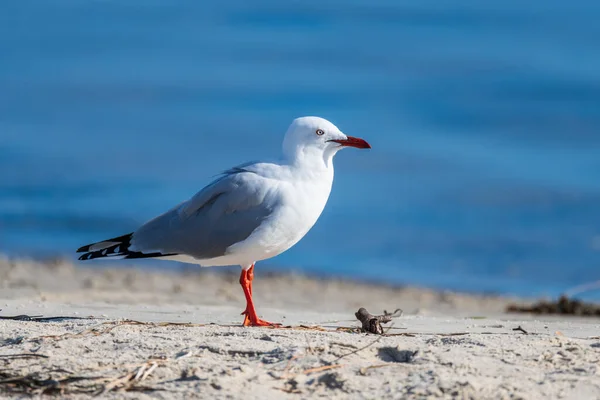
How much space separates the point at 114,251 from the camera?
6.55 metres

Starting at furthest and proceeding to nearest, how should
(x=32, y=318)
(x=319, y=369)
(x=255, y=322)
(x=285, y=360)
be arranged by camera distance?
(x=255, y=322) → (x=32, y=318) → (x=285, y=360) → (x=319, y=369)

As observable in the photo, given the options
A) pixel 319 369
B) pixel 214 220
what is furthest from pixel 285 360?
pixel 214 220

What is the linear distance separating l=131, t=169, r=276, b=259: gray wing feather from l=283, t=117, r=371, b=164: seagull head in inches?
12.6

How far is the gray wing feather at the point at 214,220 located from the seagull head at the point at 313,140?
1.05 ft

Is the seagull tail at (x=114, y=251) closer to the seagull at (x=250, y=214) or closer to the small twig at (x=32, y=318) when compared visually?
the seagull at (x=250, y=214)

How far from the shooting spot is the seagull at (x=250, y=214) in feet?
20.1

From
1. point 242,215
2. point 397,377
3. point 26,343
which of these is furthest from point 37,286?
point 397,377

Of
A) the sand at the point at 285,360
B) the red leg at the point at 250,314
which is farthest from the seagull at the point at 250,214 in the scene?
the sand at the point at 285,360

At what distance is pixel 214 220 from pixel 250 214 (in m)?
0.27

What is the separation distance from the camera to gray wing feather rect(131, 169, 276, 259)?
6.17 m

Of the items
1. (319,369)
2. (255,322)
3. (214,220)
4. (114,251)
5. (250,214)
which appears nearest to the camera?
(319,369)

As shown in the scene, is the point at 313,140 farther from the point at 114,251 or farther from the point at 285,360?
the point at 285,360

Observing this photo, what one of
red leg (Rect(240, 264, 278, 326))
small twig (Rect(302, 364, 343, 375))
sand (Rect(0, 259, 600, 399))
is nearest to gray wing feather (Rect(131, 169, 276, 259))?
red leg (Rect(240, 264, 278, 326))

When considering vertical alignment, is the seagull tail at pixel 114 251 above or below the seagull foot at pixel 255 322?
above
